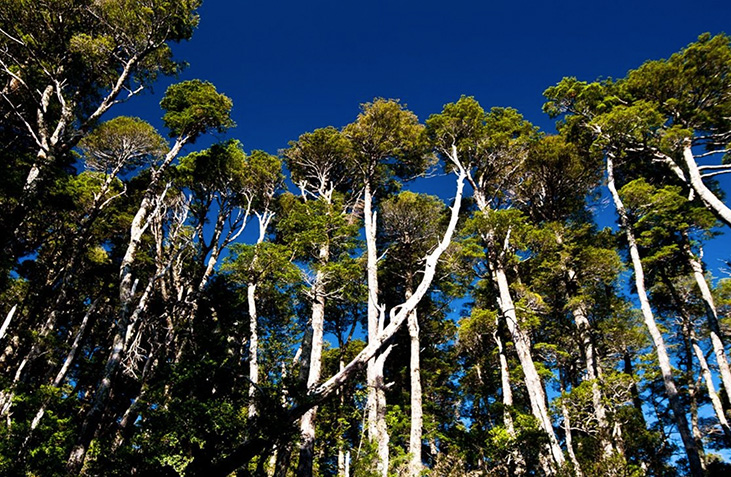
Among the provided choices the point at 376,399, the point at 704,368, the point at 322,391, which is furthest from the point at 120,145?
the point at 704,368

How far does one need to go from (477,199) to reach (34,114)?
17.6m

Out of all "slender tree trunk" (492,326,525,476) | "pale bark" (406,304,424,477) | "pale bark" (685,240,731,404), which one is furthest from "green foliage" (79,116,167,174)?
"pale bark" (685,240,731,404)

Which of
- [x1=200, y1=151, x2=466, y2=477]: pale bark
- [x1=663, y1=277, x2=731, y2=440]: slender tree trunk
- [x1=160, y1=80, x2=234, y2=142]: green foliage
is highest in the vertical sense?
[x1=160, y1=80, x2=234, y2=142]: green foliage

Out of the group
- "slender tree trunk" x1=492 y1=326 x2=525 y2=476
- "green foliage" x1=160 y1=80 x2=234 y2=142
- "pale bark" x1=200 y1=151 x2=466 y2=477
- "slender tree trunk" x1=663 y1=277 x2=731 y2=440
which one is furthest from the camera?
"green foliage" x1=160 y1=80 x2=234 y2=142

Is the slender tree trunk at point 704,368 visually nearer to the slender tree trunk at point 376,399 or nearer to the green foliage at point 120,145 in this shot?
the slender tree trunk at point 376,399

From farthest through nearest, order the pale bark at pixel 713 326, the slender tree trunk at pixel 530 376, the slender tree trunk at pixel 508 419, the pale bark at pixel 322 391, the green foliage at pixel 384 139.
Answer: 1. the green foliage at pixel 384 139
2. the pale bark at pixel 713 326
3. the slender tree trunk at pixel 508 419
4. the slender tree trunk at pixel 530 376
5. the pale bark at pixel 322 391

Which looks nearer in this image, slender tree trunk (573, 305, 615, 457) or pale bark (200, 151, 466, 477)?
pale bark (200, 151, 466, 477)

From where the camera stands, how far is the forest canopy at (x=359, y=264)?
970 cm

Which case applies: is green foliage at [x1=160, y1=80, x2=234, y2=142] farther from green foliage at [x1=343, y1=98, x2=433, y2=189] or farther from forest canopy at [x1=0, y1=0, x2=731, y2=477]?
green foliage at [x1=343, y1=98, x2=433, y2=189]

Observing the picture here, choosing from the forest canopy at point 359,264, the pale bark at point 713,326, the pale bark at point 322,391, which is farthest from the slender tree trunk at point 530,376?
the pale bark at point 322,391

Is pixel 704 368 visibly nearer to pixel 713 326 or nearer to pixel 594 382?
pixel 713 326

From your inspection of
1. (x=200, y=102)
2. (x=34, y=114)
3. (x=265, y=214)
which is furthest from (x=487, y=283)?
(x=34, y=114)

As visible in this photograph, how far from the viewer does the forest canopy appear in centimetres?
970

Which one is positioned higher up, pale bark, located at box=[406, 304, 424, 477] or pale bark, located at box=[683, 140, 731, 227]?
pale bark, located at box=[683, 140, 731, 227]
